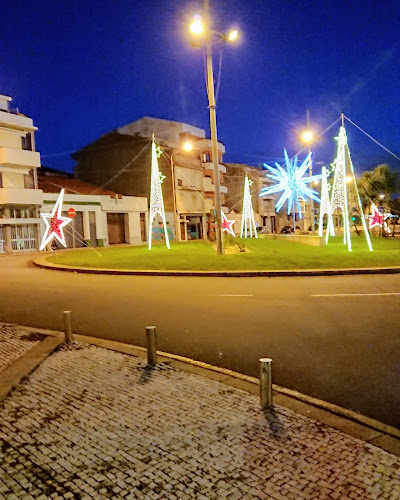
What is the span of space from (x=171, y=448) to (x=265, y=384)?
1179mm

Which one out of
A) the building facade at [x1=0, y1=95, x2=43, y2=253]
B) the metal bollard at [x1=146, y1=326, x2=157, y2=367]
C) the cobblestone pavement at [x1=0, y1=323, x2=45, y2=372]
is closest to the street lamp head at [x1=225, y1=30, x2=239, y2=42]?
the cobblestone pavement at [x1=0, y1=323, x2=45, y2=372]

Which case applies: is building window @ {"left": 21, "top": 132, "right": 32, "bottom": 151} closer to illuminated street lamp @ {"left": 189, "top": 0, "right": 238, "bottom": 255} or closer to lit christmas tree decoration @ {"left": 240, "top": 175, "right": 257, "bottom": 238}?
lit christmas tree decoration @ {"left": 240, "top": 175, "right": 257, "bottom": 238}

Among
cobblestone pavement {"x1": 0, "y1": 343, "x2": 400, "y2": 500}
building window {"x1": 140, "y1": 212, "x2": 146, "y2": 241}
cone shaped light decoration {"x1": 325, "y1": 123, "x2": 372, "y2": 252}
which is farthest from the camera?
building window {"x1": 140, "y1": 212, "x2": 146, "y2": 241}

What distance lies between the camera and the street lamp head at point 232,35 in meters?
18.5

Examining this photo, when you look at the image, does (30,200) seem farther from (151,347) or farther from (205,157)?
(151,347)

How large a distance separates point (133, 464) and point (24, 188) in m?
34.4

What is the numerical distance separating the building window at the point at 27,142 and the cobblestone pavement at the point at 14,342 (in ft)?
103

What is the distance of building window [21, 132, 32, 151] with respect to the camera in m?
35.8

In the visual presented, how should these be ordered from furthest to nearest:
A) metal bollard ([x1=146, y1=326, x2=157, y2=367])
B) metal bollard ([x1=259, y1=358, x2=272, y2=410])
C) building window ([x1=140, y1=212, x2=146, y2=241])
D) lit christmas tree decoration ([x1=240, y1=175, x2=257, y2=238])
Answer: building window ([x1=140, y1=212, x2=146, y2=241]) < lit christmas tree decoration ([x1=240, y1=175, x2=257, y2=238]) < metal bollard ([x1=146, y1=326, x2=157, y2=367]) < metal bollard ([x1=259, y1=358, x2=272, y2=410])

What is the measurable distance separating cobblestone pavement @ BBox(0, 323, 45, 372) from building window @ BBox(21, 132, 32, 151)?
31278 millimetres

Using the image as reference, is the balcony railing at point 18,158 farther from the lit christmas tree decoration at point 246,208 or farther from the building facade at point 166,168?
the lit christmas tree decoration at point 246,208

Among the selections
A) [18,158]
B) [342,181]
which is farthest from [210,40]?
[18,158]

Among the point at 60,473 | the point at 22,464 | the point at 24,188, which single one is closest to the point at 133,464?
the point at 60,473

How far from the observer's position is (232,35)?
60.9 feet
